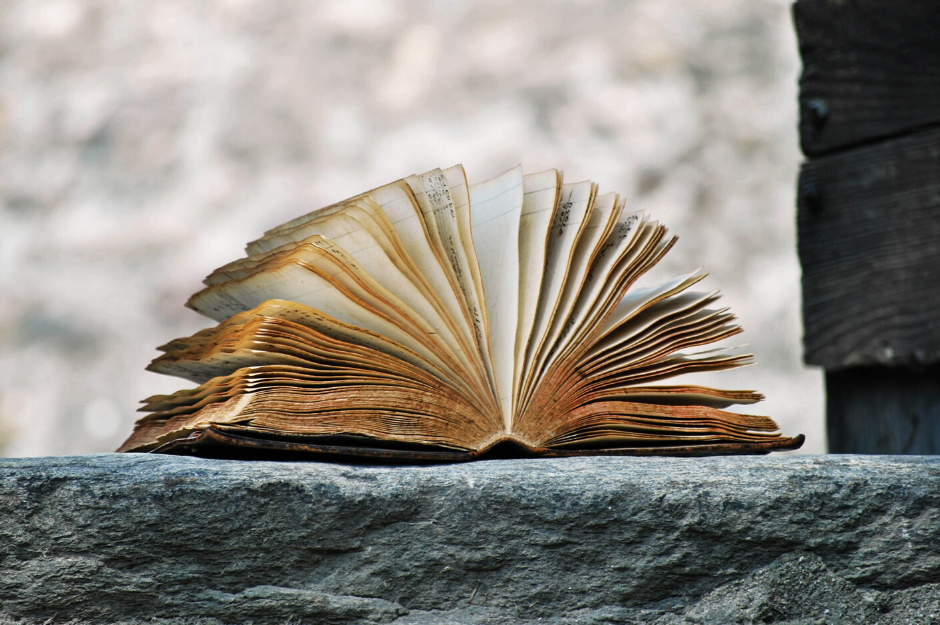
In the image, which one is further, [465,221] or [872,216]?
[872,216]

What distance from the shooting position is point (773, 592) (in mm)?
928

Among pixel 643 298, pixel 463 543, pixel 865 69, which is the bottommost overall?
pixel 463 543

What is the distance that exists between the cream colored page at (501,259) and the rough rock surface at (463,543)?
0.47 feet

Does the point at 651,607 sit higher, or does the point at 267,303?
the point at 267,303

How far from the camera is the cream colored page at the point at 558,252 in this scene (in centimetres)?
107

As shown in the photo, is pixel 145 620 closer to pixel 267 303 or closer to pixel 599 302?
pixel 267 303

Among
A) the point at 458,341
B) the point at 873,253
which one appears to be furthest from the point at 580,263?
the point at 873,253

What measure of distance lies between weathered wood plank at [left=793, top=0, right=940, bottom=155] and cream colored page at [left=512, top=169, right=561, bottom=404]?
4.50 feet

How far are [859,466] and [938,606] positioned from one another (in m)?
0.18

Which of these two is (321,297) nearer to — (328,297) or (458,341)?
(328,297)

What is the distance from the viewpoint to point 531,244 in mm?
1149

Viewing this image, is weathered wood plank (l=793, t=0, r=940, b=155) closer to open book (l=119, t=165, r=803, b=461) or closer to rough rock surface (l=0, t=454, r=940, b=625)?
open book (l=119, t=165, r=803, b=461)

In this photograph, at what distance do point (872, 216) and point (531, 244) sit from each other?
4.61 feet

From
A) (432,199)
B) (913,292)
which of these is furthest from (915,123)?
(432,199)
